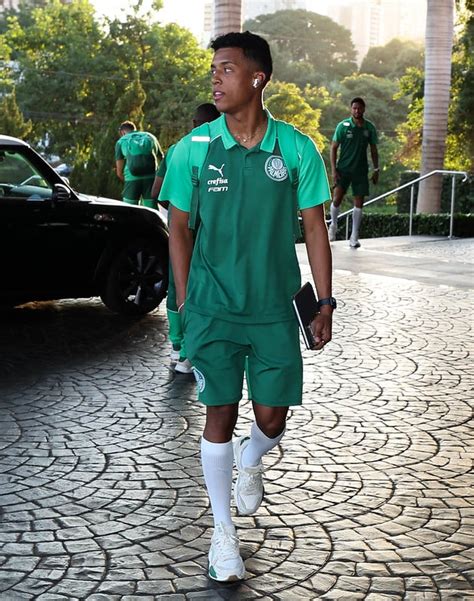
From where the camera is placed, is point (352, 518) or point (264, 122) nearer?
point (264, 122)

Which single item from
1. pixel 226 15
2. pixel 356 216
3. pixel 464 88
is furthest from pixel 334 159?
pixel 464 88

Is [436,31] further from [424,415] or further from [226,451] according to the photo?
[226,451]

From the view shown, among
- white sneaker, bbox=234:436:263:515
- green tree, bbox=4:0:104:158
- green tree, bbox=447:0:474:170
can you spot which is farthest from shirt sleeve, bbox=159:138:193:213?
green tree, bbox=4:0:104:158

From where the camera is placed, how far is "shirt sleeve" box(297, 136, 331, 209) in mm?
→ 3773

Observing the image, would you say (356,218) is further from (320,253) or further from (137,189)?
(320,253)

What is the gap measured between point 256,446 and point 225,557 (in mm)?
444

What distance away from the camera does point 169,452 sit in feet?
17.9

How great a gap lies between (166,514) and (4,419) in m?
1.83

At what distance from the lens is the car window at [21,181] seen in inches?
348

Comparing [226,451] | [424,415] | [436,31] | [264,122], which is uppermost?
[436,31]

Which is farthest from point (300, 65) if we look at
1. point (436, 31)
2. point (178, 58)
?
point (436, 31)

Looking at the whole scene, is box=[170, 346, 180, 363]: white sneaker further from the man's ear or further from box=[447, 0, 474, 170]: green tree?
box=[447, 0, 474, 170]: green tree

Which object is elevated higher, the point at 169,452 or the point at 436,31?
the point at 436,31

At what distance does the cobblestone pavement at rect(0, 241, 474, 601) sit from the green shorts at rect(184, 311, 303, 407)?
655 mm
